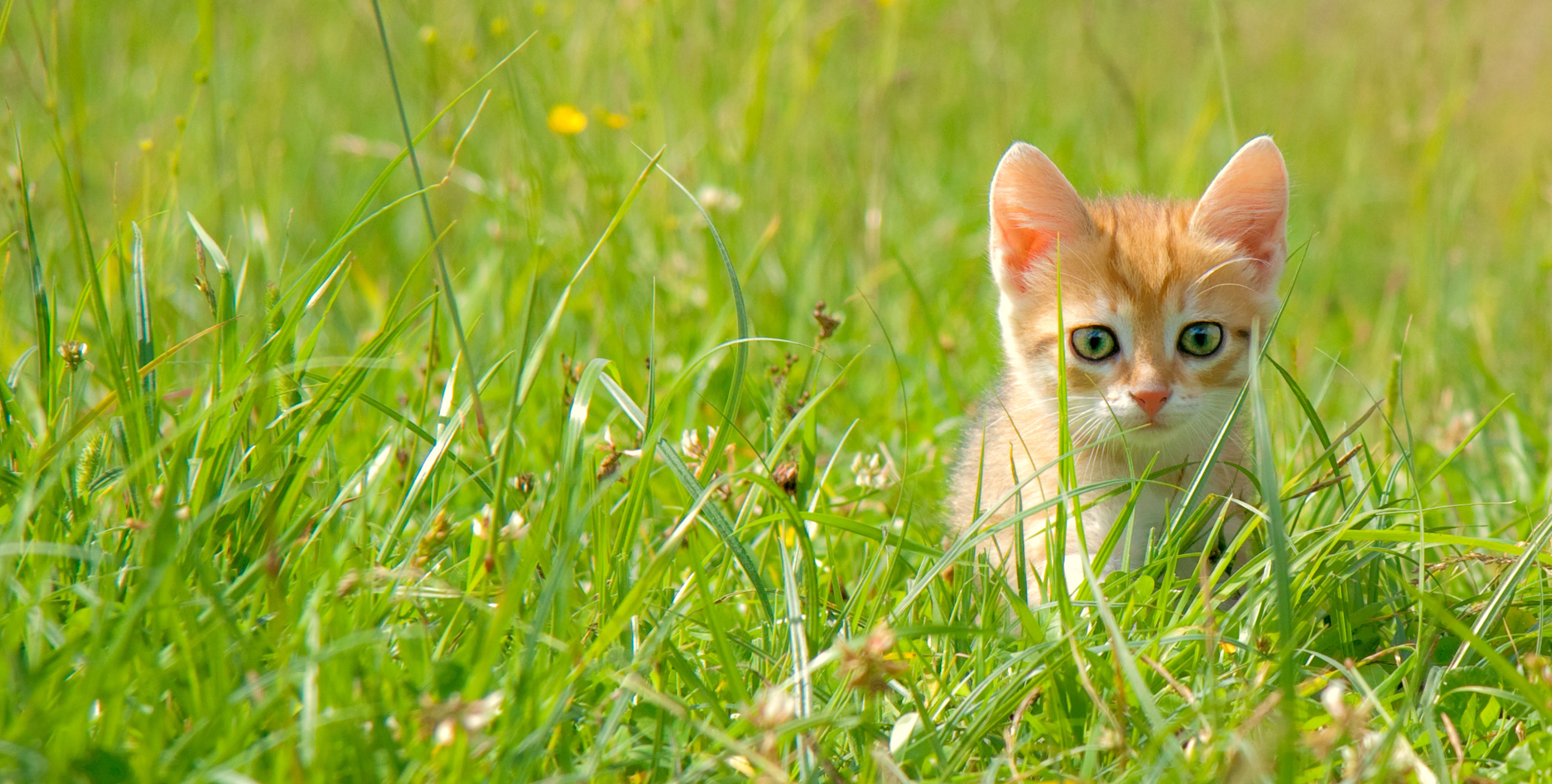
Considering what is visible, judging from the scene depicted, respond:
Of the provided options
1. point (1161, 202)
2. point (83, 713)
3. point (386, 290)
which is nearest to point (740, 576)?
point (83, 713)

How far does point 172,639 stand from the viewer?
1344 millimetres

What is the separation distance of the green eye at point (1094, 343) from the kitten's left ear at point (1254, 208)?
0.32 meters

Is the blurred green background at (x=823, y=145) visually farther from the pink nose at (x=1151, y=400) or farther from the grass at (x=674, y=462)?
the pink nose at (x=1151, y=400)

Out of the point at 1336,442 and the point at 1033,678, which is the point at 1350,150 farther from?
the point at 1033,678

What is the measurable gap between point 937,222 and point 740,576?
9.09 ft

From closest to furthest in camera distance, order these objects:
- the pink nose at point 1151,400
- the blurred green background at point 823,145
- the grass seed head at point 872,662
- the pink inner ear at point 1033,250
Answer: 1. the grass seed head at point 872,662
2. the pink nose at point 1151,400
3. the pink inner ear at point 1033,250
4. the blurred green background at point 823,145

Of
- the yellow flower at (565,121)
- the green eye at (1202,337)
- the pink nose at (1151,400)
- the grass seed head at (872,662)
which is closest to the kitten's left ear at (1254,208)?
the green eye at (1202,337)

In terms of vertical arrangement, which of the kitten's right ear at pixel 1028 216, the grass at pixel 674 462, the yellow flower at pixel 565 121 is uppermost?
the yellow flower at pixel 565 121

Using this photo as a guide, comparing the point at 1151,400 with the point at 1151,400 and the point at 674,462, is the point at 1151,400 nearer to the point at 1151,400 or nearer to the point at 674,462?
the point at 1151,400

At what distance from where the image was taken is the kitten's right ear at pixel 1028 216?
7.17ft

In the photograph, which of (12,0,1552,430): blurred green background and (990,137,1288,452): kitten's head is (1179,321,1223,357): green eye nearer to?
(990,137,1288,452): kitten's head

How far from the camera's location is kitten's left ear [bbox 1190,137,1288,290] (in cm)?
210

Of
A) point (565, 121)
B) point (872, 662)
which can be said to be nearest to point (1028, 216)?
point (872, 662)

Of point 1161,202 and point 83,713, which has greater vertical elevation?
point 1161,202
